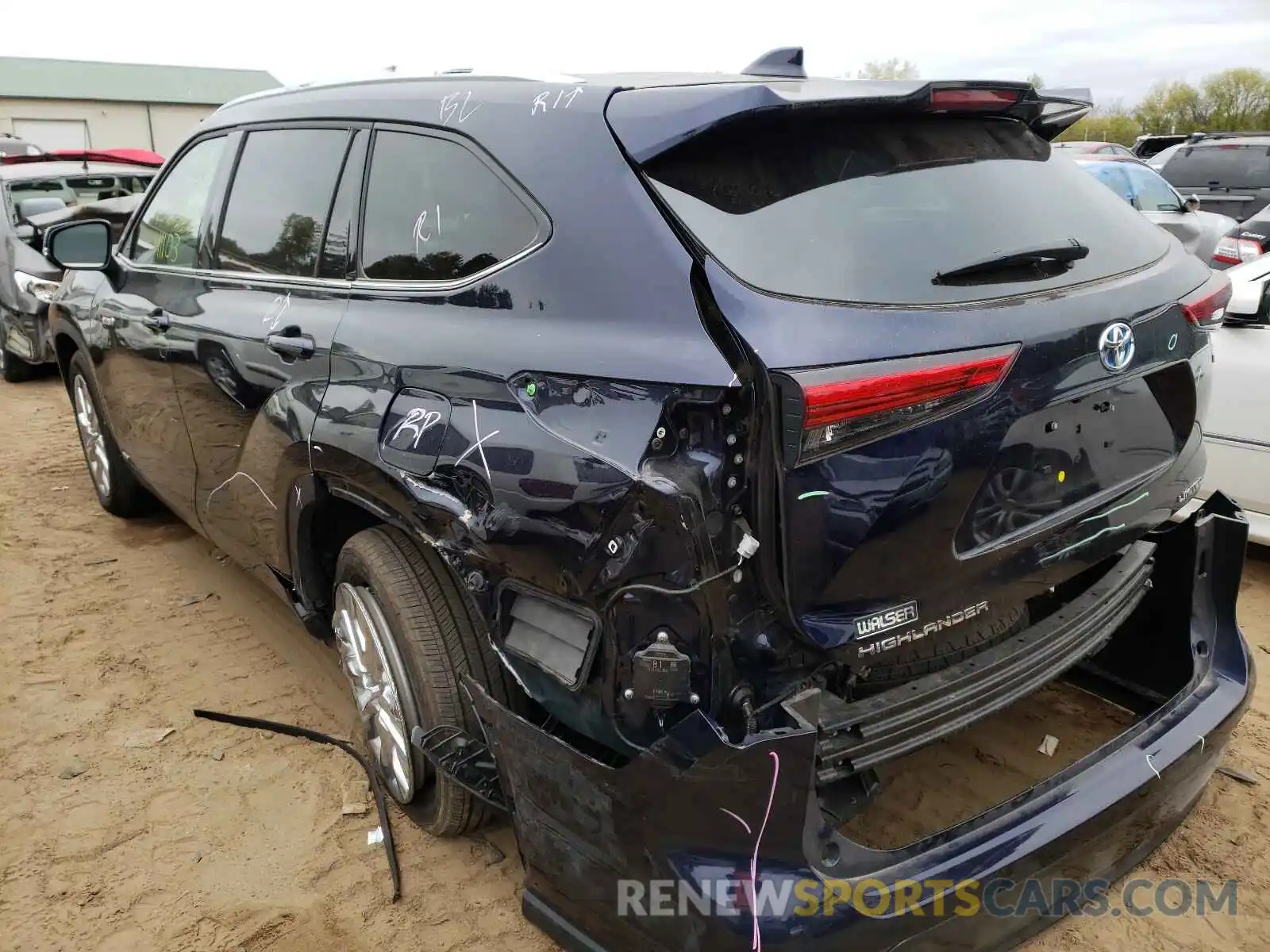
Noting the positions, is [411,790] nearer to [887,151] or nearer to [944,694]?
[944,694]

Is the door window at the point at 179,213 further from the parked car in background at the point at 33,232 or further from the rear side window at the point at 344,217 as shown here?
the parked car in background at the point at 33,232

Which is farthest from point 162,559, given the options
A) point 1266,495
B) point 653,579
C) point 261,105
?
point 1266,495

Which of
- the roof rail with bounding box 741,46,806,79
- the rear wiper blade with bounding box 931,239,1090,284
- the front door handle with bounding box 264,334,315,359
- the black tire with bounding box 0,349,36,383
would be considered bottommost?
the black tire with bounding box 0,349,36,383

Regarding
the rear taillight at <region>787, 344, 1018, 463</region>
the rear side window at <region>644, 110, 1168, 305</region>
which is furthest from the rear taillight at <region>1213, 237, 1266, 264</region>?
the rear taillight at <region>787, 344, 1018, 463</region>

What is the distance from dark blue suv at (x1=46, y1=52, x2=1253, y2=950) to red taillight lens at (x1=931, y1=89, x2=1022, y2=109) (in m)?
0.01

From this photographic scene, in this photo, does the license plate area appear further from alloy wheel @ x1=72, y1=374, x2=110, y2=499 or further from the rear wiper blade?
alloy wheel @ x1=72, y1=374, x2=110, y2=499

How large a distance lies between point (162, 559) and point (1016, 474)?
4149 mm

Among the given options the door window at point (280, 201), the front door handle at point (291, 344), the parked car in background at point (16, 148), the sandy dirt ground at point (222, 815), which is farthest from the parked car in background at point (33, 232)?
the front door handle at point (291, 344)

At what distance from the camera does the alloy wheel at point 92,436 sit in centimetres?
488

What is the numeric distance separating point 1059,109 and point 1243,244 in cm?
514

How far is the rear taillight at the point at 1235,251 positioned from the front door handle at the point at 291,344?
6.04m

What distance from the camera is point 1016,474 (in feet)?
6.29

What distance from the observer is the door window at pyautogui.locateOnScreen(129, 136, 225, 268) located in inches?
136

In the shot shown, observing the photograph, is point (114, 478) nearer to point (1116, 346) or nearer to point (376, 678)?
point (376, 678)
